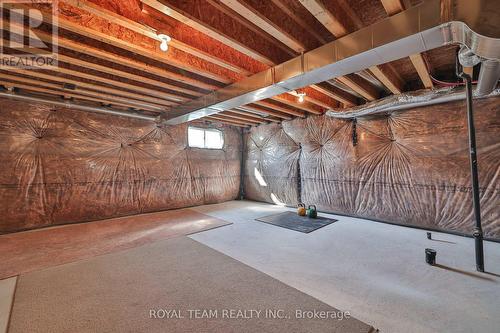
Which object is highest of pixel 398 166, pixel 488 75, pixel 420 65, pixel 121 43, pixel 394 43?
pixel 121 43

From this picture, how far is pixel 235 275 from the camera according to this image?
1.87 metres

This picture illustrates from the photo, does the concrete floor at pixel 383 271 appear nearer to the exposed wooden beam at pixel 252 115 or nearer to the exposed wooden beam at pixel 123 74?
the exposed wooden beam at pixel 123 74

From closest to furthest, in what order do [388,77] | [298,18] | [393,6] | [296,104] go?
[393,6] → [298,18] → [388,77] → [296,104]

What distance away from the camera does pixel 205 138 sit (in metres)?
5.65

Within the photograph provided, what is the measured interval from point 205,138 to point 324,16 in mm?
4451

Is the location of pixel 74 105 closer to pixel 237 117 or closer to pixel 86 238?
pixel 86 238

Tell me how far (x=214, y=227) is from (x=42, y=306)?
6.89ft

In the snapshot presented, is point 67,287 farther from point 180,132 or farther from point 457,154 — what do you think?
point 457,154

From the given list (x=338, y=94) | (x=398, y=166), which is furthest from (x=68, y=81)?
(x=398, y=166)

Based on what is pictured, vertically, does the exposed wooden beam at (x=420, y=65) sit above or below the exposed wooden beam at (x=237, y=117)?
below

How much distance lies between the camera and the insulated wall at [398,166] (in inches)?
108

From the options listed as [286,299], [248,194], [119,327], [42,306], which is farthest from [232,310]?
[248,194]

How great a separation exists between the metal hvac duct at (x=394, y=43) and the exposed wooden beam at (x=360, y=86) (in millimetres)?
700

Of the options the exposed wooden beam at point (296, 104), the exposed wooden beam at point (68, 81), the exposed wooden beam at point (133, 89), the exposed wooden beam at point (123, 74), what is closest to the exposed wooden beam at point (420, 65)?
the exposed wooden beam at point (296, 104)
